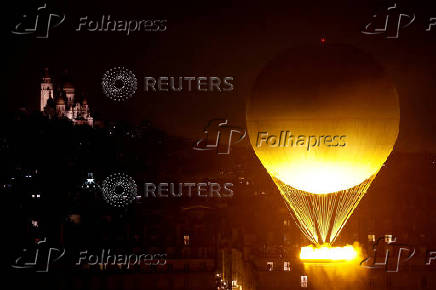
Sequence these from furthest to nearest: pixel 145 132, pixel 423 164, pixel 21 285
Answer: pixel 145 132, pixel 423 164, pixel 21 285

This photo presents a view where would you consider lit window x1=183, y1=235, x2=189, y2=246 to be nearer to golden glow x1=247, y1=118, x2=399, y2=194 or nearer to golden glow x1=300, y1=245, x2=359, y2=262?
golden glow x1=300, y1=245, x2=359, y2=262

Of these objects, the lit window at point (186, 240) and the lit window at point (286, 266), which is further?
the lit window at point (186, 240)

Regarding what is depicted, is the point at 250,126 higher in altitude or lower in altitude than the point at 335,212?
higher

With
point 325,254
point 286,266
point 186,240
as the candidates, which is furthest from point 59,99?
point 325,254

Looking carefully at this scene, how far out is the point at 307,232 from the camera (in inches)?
768

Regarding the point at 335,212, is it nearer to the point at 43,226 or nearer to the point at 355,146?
the point at 355,146

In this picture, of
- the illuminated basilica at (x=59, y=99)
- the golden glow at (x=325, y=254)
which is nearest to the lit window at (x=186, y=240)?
the golden glow at (x=325, y=254)

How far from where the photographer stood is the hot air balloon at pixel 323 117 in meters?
17.5

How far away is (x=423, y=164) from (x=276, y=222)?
703 cm

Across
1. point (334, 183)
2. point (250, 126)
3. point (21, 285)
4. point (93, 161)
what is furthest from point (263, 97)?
point (93, 161)

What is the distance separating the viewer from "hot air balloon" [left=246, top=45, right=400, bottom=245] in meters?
17.5

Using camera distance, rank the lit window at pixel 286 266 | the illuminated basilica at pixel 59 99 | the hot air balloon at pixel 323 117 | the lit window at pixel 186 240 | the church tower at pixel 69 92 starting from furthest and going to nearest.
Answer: the church tower at pixel 69 92, the illuminated basilica at pixel 59 99, the lit window at pixel 186 240, the lit window at pixel 286 266, the hot air balloon at pixel 323 117

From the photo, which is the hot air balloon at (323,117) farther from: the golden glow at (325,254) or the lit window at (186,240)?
the lit window at (186,240)

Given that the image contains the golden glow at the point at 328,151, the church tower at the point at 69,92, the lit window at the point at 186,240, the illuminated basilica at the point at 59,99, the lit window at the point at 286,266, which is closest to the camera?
the golden glow at the point at 328,151
